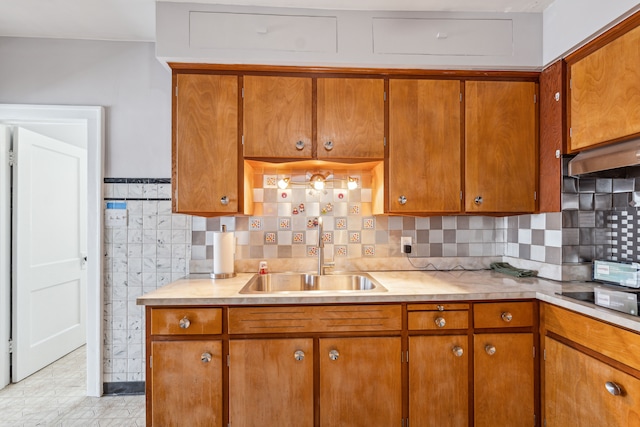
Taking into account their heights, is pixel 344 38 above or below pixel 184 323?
above

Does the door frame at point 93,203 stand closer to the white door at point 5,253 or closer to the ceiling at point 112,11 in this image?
the white door at point 5,253

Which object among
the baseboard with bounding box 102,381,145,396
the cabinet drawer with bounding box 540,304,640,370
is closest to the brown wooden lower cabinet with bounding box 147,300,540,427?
the cabinet drawer with bounding box 540,304,640,370

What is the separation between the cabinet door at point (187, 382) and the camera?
67.5 inches

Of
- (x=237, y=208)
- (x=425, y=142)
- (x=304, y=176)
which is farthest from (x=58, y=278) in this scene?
(x=425, y=142)

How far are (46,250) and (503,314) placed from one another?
3545mm

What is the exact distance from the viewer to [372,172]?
2.43m

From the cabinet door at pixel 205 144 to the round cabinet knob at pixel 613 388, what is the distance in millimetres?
1955

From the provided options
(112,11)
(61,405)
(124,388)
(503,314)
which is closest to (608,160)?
(503,314)

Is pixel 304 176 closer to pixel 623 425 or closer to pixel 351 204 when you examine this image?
pixel 351 204

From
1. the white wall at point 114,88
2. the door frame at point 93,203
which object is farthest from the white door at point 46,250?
the white wall at point 114,88

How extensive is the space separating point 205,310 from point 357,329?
79cm

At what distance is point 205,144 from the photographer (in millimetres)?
2029

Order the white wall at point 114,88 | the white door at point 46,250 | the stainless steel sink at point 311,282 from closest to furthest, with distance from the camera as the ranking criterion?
the stainless steel sink at point 311,282 < the white wall at point 114,88 < the white door at point 46,250

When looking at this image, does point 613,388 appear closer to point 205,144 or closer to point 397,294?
point 397,294
